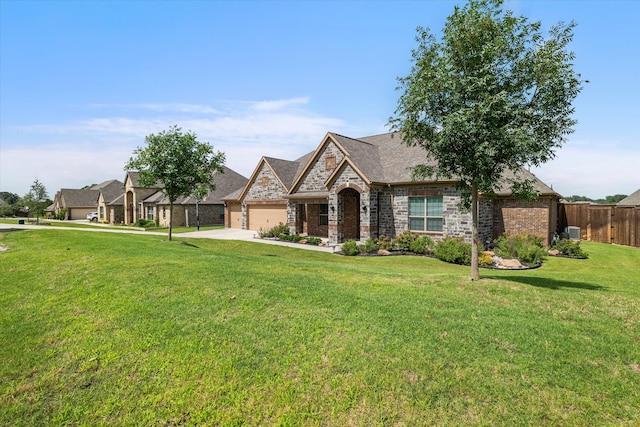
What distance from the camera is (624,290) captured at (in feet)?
30.4

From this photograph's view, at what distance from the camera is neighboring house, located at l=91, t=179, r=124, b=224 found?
158 feet

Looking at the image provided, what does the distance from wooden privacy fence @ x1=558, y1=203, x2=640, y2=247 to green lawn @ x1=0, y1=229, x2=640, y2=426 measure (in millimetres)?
16699

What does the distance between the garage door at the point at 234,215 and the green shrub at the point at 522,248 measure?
24471mm

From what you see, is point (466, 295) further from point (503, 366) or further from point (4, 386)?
point (4, 386)

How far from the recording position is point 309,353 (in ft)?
16.4

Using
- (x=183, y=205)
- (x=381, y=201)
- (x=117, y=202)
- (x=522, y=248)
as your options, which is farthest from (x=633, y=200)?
(x=117, y=202)

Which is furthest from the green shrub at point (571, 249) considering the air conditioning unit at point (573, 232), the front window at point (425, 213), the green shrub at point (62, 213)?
the green shrub at point (62, 213)

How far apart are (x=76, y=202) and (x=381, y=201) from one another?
214 ft

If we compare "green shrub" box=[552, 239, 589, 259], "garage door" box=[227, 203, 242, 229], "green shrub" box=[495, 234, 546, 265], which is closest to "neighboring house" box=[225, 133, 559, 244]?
"green shrub" box=[552, 239, 589, 259]

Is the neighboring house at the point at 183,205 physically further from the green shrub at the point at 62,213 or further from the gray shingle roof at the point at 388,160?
the green shrub at the point at 62,213

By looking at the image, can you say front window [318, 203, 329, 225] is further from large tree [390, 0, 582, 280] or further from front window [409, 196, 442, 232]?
large tree [390, 0, 582, 280]

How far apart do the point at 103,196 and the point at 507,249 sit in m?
55.4

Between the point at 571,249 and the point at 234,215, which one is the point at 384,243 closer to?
the point at 571,249

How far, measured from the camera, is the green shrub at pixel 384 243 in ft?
64.5
